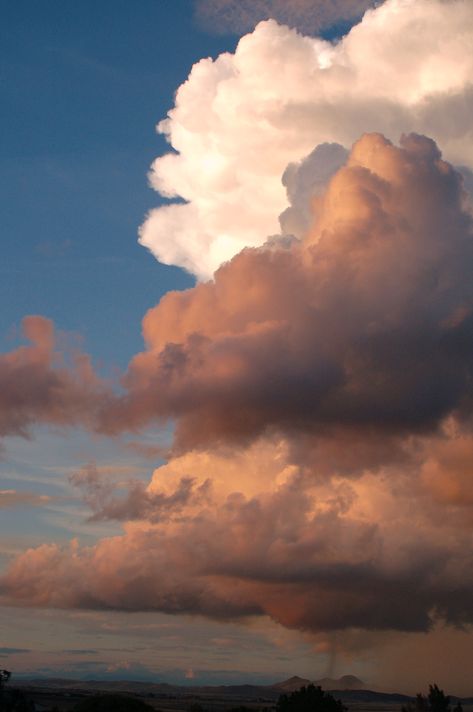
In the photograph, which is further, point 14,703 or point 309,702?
point 309,702

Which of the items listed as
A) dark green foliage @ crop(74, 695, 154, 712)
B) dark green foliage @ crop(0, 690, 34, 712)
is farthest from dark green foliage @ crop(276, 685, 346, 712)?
dark green foliage @ crop(0, 690, 34, 712)

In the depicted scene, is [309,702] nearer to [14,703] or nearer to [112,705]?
[112,705]

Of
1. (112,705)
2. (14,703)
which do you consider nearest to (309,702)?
(112,705)

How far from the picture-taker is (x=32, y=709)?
18050 cm

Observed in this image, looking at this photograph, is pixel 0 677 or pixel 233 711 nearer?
pixel 0 677

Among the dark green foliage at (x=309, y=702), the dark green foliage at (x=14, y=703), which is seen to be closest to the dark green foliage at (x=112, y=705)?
the dark green foliage at (x=14, y=703)

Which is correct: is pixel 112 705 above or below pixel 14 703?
above

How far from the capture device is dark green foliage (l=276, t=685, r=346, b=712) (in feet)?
618

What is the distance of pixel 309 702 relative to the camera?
189 m

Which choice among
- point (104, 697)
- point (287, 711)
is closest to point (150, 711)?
point (104, 697)

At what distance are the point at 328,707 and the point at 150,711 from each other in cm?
3509

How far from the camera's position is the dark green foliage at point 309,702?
7421 inches

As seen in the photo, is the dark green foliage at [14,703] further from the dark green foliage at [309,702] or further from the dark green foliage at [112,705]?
the dark green foliage at [309,702]

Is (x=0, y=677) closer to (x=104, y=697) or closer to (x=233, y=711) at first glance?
(x=104, y=697)
